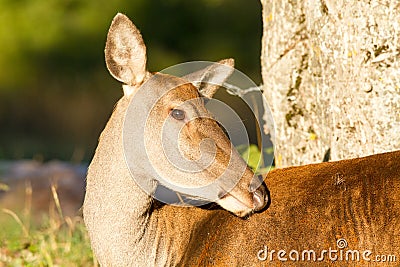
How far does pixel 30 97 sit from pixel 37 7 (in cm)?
→ 148

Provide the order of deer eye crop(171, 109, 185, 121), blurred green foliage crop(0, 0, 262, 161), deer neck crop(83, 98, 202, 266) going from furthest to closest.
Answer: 1. blurred green foliage crop(0, 0, 262, 161)
2. deer neck crop(83, 98, 202, 266)
3. deer eye crop(171, 109, 185, 121)

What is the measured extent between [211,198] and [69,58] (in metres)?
11.1

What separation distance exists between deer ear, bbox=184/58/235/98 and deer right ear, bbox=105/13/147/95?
36 centimetres

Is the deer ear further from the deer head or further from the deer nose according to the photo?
the deer nose

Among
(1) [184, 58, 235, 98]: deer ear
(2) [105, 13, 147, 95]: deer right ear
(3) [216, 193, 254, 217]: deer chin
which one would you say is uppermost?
(2) [105, 13, 147, 95]: deer right ear

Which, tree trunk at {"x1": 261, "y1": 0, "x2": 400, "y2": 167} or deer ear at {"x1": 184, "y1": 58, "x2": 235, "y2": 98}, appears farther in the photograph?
tree trunk at {"x1": 261, "y1": 0, "x2": 400, "y2": 167}

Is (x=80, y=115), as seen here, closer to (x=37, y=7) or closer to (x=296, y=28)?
(x=37, y=7)

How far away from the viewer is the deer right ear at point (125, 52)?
178 inches

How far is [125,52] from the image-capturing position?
4586 mm

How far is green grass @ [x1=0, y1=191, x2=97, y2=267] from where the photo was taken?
6359 mm

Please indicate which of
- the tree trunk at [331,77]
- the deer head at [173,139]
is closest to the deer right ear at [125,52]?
the deer head at [173,139]

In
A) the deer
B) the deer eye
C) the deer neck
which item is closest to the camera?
the deer

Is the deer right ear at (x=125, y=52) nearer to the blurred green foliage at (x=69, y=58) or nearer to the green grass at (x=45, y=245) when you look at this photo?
the green grass at (x=45, y=245)

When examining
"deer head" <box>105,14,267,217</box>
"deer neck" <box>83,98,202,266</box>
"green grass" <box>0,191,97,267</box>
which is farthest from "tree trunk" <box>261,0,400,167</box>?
"green grass" <box>0,191,97,267</box>
